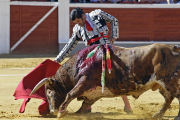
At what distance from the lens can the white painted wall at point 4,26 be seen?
10.9 m

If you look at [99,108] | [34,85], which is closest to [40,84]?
[34,85]

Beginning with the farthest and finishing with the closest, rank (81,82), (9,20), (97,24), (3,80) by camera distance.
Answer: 1. (9,20)
2. (3,80)
3. (97,24)
4. (81,82)

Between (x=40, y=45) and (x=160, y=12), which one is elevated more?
(x=160, y=12)

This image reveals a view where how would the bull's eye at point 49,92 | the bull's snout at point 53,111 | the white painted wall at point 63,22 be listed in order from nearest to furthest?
1. the bull's snout at point 53,111
2. the bull's eye at point 49,92
3. the white painted wall at point 63,22

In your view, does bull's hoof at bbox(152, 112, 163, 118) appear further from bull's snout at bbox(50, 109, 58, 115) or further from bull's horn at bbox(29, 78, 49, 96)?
bull's horn at bbox(29, 78, 49, 96)

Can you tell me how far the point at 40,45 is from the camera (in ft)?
36.8

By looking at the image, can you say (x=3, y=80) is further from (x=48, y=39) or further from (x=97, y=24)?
(x=48, y=39)

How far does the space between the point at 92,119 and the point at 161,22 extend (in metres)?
8.26

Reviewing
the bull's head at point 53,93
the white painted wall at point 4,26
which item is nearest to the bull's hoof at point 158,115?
the bull's head at point 53,93

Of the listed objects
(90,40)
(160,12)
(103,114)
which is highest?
(160,12)

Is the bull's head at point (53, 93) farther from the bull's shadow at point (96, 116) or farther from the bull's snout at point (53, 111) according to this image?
the bull's shadow at point (96, 116)

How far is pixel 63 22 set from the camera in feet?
36.8

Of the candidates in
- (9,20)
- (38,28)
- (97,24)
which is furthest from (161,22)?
(97,24)

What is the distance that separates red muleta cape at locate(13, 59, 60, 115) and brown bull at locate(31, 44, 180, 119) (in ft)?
0.75
